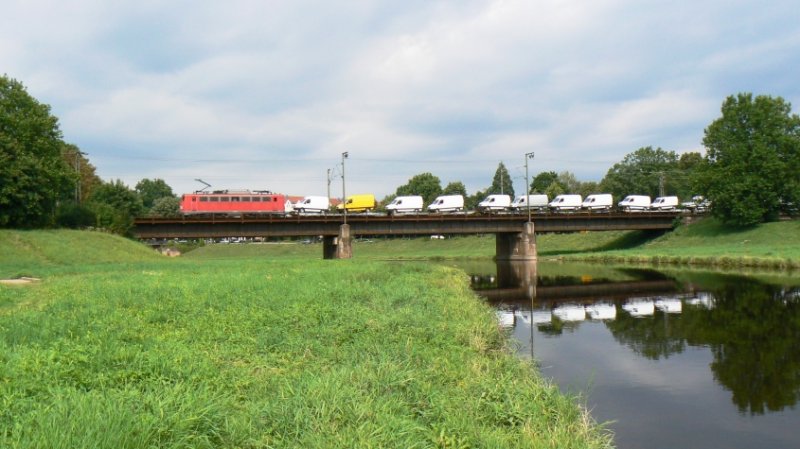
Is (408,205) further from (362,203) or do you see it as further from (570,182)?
(570,182)

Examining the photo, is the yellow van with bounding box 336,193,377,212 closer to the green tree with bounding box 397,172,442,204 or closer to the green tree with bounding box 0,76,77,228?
the green tree with bounding box 0,76,77,228

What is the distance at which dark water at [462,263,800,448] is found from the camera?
464 inches

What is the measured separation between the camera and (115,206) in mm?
90250

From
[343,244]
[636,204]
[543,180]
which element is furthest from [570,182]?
[343,244]

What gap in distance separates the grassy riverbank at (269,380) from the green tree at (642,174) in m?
135

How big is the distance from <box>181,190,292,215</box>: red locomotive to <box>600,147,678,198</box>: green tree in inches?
3661

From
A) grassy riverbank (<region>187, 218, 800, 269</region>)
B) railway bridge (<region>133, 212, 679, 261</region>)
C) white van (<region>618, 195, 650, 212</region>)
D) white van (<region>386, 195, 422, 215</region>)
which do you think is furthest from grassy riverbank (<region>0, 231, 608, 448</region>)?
white van (<region>618, 195, 650, 212</region>)

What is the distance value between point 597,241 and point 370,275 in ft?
243

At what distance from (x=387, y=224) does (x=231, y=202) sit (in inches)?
892

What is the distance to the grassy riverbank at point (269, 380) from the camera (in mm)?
7438

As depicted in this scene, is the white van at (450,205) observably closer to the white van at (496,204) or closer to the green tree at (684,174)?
the white van at (496,204)

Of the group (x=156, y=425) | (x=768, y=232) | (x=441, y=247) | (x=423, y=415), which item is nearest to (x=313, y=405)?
(x=423, y=415)

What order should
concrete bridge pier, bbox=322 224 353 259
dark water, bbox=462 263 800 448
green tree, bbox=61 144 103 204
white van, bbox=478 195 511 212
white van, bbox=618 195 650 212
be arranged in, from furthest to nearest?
green tree, bbox=61 144 103 204, white van, bbox=618 195 650 212, white van, bbox=478 195 511 212, concrete bridge pier, bbox=322 224 353 259, dark water, bbox=462 263 800 448

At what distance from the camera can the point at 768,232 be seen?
74.1 m
